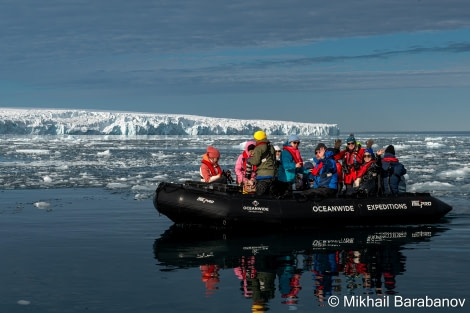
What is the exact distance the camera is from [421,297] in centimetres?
718

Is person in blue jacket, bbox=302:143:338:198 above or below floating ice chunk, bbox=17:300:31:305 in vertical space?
above

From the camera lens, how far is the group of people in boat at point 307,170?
1179 centimetres

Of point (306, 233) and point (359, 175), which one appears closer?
point (306, 233)

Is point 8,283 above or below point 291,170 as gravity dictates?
below

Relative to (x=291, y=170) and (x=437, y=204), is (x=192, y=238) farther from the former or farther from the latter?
(x=437, y=204)

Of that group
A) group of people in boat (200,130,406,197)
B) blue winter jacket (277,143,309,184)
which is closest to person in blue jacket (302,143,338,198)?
group of people in boat (200,130,406,197)

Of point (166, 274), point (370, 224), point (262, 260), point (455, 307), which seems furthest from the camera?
point (370, 224)

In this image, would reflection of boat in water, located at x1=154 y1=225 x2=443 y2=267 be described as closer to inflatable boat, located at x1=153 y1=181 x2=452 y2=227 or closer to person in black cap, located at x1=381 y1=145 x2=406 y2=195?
inflatable boat, located at x1=153 y1=181 x2=452 y2=227

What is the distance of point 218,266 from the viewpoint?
8.93 meters

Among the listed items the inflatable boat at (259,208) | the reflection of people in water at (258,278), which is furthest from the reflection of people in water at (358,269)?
the inflatable boat at (259,208)

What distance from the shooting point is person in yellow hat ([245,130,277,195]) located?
37.9 feet

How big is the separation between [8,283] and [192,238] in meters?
3.89

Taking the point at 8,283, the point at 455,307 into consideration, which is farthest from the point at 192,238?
the point at 455,307

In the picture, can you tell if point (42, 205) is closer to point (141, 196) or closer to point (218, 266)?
point (141, 196)
